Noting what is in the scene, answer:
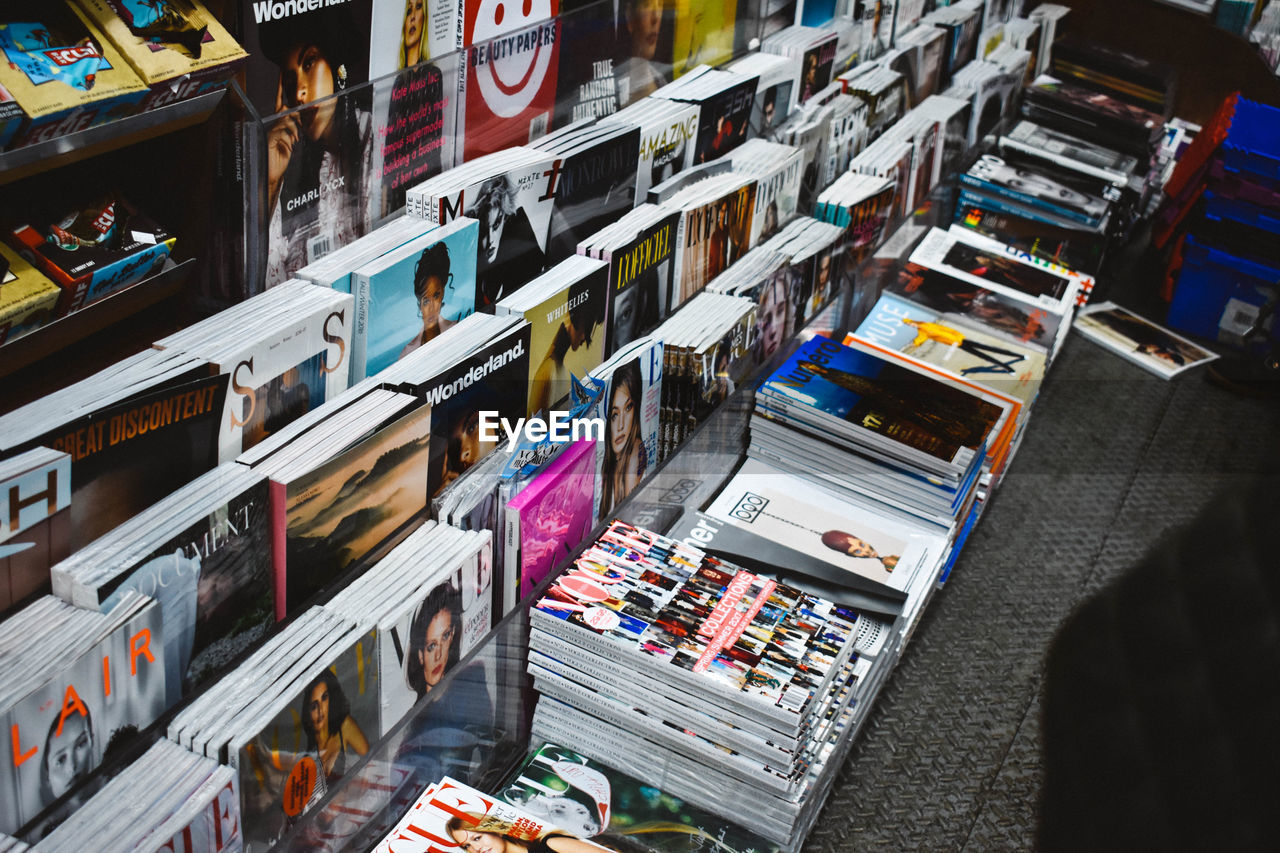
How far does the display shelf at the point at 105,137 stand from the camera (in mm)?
1070

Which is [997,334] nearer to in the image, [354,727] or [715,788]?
[715,788]

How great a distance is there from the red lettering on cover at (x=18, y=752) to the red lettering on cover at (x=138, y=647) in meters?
0.12

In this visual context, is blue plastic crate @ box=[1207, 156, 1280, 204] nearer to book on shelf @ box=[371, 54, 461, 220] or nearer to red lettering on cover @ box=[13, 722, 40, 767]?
book on shelf @ box=[371, 54, 461, 220]

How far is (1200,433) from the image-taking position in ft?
11.3

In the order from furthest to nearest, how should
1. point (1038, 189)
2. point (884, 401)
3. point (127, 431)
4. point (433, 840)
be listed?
1. point (1038, 189)
2. point (884, 401)
3. point (433, 840)
4. point (127, 431)

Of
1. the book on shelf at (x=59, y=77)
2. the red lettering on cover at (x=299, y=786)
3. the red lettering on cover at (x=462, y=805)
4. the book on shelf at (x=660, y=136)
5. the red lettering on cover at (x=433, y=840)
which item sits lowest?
the red lettering on cover at (x=433, y=840)

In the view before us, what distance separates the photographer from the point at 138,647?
122cm

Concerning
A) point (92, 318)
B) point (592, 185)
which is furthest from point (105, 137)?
point (592, 185)

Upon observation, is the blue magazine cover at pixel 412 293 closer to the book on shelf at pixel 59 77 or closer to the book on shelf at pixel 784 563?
the book on shelf at pixel 59 77

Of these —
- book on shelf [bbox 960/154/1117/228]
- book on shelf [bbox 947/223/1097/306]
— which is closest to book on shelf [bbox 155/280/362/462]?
book on shelf [bbox 947/223/1097/306]

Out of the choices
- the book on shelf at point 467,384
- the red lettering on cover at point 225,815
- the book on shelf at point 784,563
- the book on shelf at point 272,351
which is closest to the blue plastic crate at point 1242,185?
the book on shelf at point 784,563

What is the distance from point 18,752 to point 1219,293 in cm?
408

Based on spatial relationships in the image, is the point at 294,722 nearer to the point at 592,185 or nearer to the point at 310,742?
the point at 310,742

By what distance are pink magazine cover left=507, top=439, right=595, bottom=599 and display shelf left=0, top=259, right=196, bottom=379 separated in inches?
23.3
